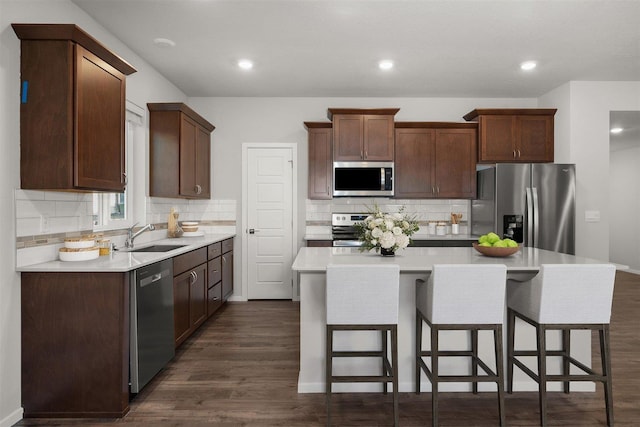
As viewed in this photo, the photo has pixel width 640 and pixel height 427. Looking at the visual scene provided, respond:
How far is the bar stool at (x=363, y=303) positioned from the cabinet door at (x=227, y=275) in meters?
2.75

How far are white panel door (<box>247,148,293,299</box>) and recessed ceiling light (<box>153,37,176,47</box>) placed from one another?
1.88 m

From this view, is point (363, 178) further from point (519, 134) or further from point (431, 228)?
point (519, 134)

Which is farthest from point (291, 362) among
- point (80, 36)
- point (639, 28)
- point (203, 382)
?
point (639, 28)

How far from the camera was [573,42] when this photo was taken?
11.4 feet

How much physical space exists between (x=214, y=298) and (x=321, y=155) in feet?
7.01

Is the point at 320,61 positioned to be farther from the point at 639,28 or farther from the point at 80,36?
the point at 639,28

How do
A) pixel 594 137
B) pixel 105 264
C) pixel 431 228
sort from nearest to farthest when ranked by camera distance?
1. pixel 105 264
2. pixel 594 137
3. pixel 431 228

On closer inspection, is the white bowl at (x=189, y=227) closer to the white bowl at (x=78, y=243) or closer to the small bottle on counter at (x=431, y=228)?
the white bowl at (x=78, y=243)

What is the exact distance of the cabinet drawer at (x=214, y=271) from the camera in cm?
415

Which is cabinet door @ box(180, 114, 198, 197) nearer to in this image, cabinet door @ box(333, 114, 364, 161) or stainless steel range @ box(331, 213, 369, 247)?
cabinet door @ box(333, 114, 364, 161)

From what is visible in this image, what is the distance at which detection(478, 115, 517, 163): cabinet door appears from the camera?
475 centimetres

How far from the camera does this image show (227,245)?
484cm

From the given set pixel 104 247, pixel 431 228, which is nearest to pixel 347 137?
pixel 431 228

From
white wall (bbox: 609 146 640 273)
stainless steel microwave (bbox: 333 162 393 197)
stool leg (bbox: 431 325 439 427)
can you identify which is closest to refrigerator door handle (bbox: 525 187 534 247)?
stainless steel microwave (bbox: 333 162 393 197)
